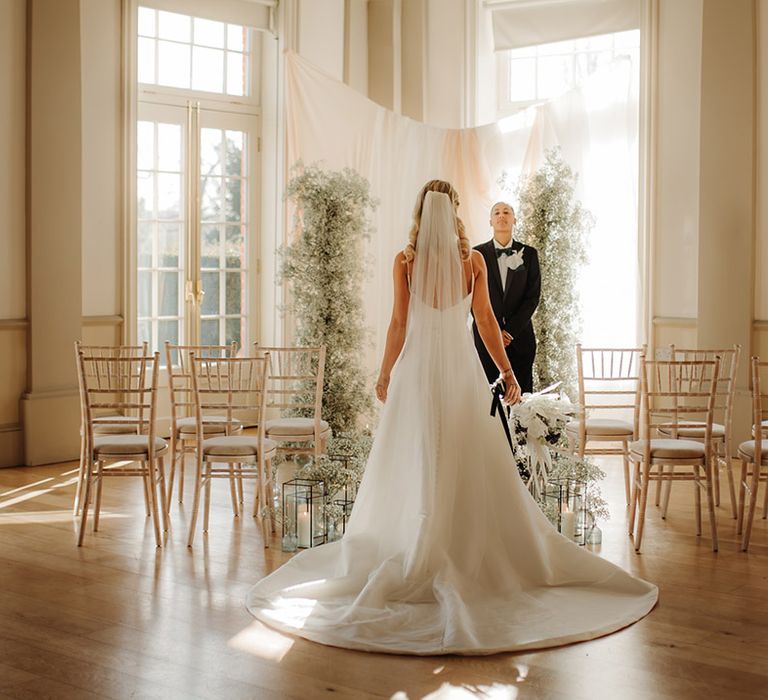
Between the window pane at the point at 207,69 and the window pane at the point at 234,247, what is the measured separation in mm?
1310

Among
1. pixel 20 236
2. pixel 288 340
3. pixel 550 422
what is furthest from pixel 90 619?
pixel 288 340

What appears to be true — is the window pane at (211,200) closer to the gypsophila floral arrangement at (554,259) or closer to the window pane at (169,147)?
the window pane at (169,147)

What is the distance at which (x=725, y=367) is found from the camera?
→ 22.4ft

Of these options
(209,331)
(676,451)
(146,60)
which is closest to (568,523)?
(676,451)

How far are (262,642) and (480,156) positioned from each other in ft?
21.5

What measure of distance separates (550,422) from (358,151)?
5011 mm

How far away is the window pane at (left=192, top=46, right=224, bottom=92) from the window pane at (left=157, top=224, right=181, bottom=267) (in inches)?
52.1

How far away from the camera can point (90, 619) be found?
4176 millimetres

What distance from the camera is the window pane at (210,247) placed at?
950 centimetres

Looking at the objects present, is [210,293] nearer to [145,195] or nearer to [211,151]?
[145,195]

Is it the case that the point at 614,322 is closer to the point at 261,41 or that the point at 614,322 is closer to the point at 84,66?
the point at 261,41

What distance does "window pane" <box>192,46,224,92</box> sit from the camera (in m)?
9.39

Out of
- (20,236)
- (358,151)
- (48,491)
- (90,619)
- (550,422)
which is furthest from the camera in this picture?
(358,151)

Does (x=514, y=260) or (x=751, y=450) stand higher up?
(x=514, y=260)
